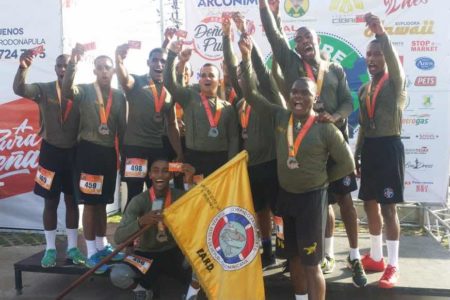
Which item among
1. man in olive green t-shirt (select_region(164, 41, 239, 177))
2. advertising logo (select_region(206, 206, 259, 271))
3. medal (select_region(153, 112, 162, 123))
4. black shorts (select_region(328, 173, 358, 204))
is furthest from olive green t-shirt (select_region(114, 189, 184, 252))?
black shorts (select_region(328, 173, 358, 204))

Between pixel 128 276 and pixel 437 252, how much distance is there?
3000mm

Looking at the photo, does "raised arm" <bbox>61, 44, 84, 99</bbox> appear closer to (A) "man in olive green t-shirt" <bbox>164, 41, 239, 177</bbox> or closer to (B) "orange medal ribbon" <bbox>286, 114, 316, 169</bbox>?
(A) "man in olive green t-shirt" <bbox>164, 41, 239, 177</bbox>

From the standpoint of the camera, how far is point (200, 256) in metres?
3.60

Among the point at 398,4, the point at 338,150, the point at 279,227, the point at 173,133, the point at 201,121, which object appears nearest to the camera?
the point at 338,150

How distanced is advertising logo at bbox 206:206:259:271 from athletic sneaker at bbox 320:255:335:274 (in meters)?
0.77

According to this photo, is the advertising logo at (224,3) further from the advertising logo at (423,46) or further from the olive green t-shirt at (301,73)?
the olive green t-shirt at (301,73)

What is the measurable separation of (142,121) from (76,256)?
1.35m

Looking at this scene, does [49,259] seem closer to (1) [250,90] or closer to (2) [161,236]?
(2) [161,236]

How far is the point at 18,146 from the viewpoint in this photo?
6.30 m

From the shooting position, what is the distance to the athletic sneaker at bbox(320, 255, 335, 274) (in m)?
4.12

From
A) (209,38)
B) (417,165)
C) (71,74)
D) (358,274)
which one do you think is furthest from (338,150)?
(209,38)

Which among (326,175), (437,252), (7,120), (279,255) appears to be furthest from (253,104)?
(7,120)

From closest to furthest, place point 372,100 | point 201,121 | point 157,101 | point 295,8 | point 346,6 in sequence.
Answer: point 372,100 < point 201,121 < point 157,101 < point 346,6 < point 295,8

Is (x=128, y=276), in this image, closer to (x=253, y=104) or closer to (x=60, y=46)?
(x=253, y=104)
